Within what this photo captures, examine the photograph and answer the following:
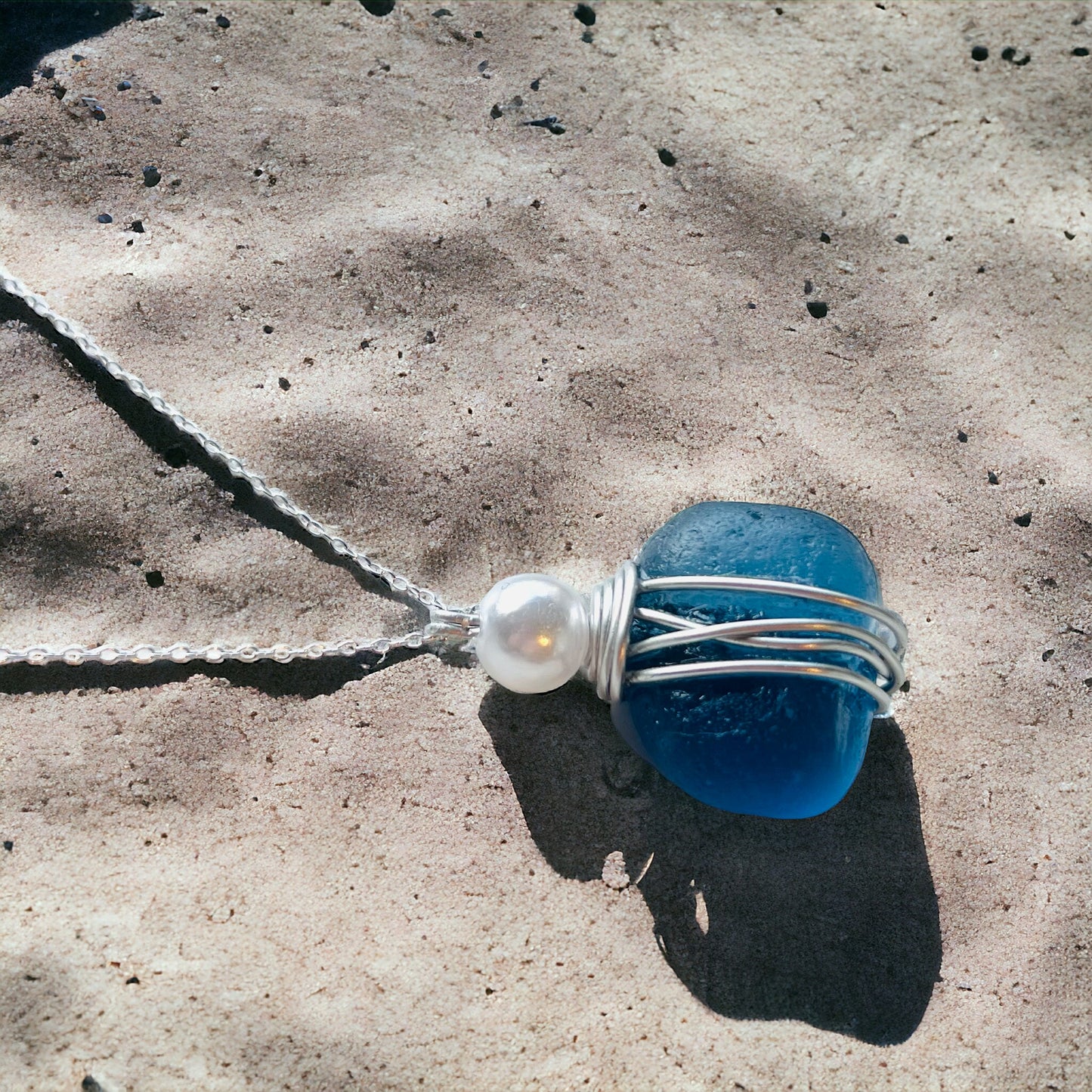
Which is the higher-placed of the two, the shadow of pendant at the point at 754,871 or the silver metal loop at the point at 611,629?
the silver metal loop at the point at 611,629

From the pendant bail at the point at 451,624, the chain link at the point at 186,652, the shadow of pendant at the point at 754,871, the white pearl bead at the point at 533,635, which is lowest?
the shadow of pendant at the point at 754,871

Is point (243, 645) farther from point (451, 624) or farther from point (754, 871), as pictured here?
point (754, 871)

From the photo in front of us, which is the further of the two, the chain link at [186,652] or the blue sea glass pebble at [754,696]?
the chain link at [186,652]

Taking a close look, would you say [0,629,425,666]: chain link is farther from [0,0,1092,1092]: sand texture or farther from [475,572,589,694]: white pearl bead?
[475,572,589,694]: white pearl bead

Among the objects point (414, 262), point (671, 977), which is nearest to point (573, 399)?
point (414, 262)

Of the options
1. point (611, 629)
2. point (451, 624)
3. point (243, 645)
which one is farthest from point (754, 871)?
point (243, 645)

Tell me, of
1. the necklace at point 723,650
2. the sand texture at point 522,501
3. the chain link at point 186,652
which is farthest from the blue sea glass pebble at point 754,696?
the chain link at point 186,652

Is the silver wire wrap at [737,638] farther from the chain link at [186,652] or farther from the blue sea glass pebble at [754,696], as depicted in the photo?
the chain link at [186,652]

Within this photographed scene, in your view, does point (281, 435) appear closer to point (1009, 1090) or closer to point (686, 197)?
point (686, 197)
